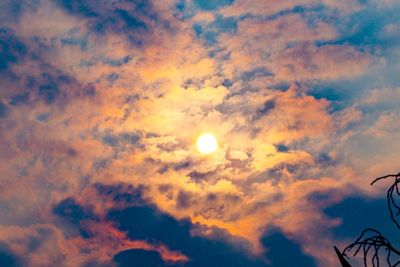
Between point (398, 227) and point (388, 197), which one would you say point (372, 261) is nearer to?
point (398, 227)

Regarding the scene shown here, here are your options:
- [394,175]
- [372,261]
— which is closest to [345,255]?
[372,261]

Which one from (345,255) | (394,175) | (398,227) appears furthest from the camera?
(394,175)

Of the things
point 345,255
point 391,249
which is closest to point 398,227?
point 391,249

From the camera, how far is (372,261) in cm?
304

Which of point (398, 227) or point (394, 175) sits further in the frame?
point (394, 175)

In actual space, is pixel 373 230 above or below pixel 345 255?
above

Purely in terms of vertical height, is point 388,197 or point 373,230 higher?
point 388,197

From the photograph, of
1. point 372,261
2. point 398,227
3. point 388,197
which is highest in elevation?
point 388,197

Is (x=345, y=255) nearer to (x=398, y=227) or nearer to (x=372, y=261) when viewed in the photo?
(x=372, y=261)

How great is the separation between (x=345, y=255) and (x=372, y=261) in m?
0.25

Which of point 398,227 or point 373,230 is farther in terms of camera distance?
point 373,230

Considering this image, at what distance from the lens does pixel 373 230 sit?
3.15m

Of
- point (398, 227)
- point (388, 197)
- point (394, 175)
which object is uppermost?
point (394, 175)

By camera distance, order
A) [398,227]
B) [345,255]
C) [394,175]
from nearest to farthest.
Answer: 1. [398,227]
2. [345,255]
3. [394,175]
